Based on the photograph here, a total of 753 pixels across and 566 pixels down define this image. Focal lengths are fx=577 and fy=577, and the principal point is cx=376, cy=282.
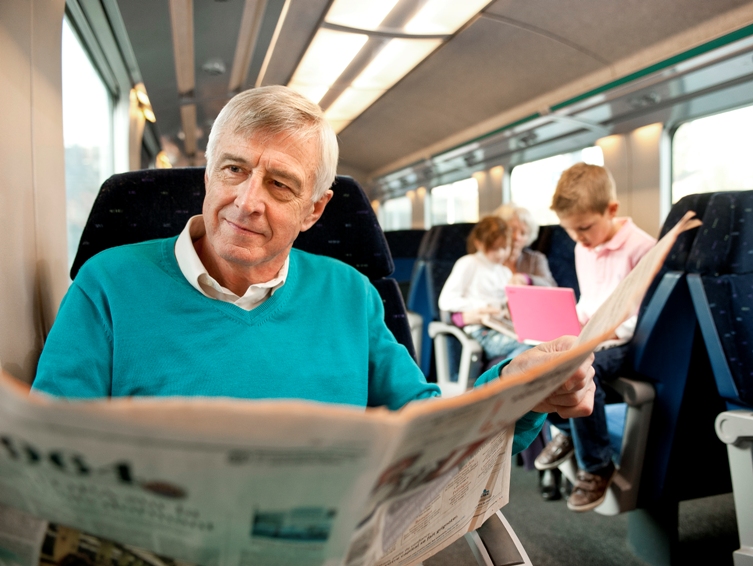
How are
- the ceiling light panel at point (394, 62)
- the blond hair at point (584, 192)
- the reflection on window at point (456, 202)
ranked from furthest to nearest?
the reflection on window at point (456, 202), the ceiling light panel at point (394, 62), the blond hair at point (584, 192)

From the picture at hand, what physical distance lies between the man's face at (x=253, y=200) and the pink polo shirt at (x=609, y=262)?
2101 millimetres

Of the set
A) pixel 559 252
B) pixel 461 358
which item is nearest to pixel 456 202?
pixel 559 252

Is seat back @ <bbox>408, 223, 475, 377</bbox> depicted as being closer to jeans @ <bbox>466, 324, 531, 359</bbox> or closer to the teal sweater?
jeans @ <bbox>466, 324, 531, 359</bbox>

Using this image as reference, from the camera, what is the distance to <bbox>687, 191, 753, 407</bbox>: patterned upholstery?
1922 mm

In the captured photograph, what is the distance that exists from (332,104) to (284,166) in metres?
6.97

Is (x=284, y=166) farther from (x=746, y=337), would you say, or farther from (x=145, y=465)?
(x=746, y=337)

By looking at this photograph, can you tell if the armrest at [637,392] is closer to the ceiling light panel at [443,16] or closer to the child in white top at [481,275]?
the child in white top at [481,275]

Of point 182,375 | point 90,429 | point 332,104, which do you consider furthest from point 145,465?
point 332,104

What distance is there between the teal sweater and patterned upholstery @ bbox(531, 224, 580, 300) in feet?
9.42

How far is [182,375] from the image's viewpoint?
0.99 m

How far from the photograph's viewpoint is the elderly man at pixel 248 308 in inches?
38.3

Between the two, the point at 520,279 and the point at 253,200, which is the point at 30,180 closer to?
the point at 253,200

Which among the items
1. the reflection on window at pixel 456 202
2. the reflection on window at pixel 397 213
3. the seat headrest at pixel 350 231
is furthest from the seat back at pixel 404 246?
the reflection on window at pixel 397 213

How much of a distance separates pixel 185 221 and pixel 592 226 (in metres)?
2.19
